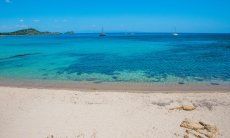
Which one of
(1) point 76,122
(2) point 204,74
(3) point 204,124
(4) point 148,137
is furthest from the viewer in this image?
(2) point 204,74

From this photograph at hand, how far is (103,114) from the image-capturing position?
10.7 meters

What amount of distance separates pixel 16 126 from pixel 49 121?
1.20m

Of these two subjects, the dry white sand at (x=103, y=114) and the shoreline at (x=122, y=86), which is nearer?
the dry white sand at (x=103, y=114)

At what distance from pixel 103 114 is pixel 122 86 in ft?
21.4

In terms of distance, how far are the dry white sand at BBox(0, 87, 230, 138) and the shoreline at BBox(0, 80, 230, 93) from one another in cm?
200

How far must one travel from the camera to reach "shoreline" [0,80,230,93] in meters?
16.1

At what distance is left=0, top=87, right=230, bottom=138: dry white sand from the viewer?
8891 mm

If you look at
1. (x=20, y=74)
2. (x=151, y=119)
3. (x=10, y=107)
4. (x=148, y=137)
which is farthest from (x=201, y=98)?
(x=20, y=74)

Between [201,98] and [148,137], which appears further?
[201,98]

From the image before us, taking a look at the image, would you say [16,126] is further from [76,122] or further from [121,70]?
[121,70]

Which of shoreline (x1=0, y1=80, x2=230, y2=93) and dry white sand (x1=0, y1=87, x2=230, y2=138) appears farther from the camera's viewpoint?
shoreline (x1=0, y1=80, x2=230, y2=93)

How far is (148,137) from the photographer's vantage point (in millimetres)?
8508

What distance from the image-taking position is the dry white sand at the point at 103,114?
8891mm

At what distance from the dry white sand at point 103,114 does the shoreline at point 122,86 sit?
200cm
